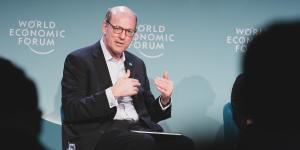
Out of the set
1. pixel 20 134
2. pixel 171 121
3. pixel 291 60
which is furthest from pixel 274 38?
pixel 20 134

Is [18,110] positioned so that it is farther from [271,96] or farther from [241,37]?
[271,96]

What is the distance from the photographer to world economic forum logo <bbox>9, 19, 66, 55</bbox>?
3.87m

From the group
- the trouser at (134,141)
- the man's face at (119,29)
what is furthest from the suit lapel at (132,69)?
the trouser at (134,141)

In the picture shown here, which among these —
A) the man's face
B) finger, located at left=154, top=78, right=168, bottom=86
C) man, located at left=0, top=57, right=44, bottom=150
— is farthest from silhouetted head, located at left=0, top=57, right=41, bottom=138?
finger, located at left=154, top=78, right=168, bottom=86

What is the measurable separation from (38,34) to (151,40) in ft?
3.05

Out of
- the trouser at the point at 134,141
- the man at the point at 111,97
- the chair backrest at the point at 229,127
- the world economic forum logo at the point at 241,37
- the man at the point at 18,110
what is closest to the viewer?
the trouser at the point at 134,141

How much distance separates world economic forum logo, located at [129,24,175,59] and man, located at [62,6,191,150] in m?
0.65

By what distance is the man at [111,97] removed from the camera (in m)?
2.76

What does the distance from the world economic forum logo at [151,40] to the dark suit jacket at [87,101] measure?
78cm

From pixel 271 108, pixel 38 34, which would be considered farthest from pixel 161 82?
pixel 38 34

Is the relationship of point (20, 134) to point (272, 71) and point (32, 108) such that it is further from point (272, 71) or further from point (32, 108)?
point (272, 71)

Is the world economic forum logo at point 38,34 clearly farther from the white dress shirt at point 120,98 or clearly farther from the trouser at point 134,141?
the trouser at point 134,141

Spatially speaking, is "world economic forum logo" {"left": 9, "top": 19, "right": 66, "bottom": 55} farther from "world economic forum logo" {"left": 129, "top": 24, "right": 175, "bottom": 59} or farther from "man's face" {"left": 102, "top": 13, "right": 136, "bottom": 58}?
"man's face" {"left": 102, "top": 13, "right": 136, "bottom": 58}

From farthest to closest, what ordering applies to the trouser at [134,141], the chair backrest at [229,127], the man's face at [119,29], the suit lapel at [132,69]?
the chair backrest at [229,127]
the suit lapel at [132,69]
the man's face at [119,29]
the trouser at [134,141]
